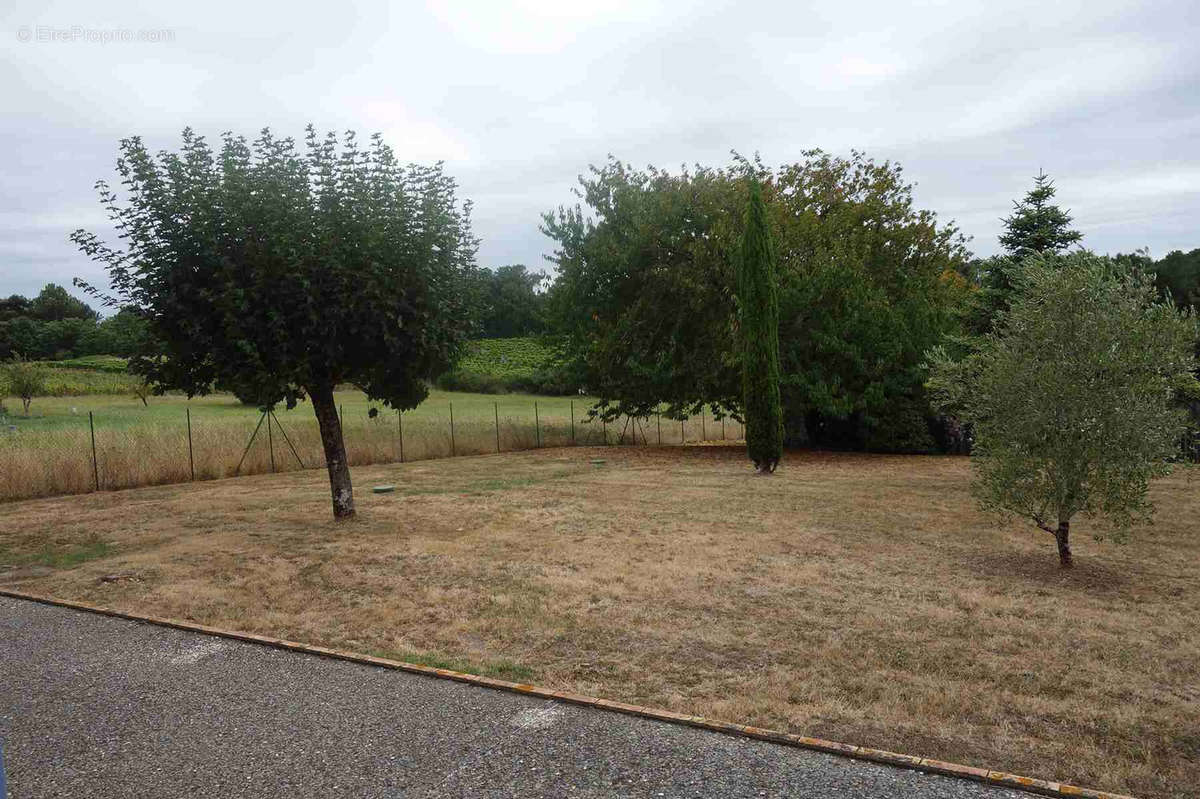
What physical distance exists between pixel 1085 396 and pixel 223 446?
55.4 feet

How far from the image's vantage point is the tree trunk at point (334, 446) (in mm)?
10773

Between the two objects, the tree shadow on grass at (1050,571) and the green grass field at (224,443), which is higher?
the green grass field at (224,443)

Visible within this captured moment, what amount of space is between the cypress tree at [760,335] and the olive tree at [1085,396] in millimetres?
→ 8386

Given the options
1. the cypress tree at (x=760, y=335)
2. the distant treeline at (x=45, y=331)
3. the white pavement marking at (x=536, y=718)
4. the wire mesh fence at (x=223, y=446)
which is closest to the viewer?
the white pavement marking at (x=536, y=718)

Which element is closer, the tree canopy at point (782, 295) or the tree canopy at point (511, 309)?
the tree canopy at point (782, 295)

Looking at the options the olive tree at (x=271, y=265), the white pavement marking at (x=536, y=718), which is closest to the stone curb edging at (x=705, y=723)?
the white pavement marking at (x=536, y=718)

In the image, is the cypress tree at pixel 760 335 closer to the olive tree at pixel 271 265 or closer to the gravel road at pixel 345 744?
the olive tree at pixel 271 265

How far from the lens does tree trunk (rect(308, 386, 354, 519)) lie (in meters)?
10.8

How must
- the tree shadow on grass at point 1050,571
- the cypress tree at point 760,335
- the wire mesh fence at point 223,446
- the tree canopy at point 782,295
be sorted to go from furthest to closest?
the tree canopy at point 782,295 → the cypress tree at point 760,335 → the wire mesh fence at point 223,446 → the tree shadow on grass at point 1050,571

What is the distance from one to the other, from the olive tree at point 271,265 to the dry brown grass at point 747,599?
2.33 meters

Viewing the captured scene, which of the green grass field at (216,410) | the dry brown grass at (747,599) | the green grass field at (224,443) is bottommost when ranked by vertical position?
the dry brown grass at (747,599)

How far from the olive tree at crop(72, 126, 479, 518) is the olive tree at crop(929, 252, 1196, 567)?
6.77 metres

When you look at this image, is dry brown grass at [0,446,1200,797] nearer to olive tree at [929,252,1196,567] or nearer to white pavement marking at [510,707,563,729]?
white pavement marking at [510,707,563,729]

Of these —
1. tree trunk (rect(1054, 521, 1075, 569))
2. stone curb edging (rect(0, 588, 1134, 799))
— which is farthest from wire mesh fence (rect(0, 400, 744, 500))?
tree trunk (rect(1054, 521, 1075, 569))
